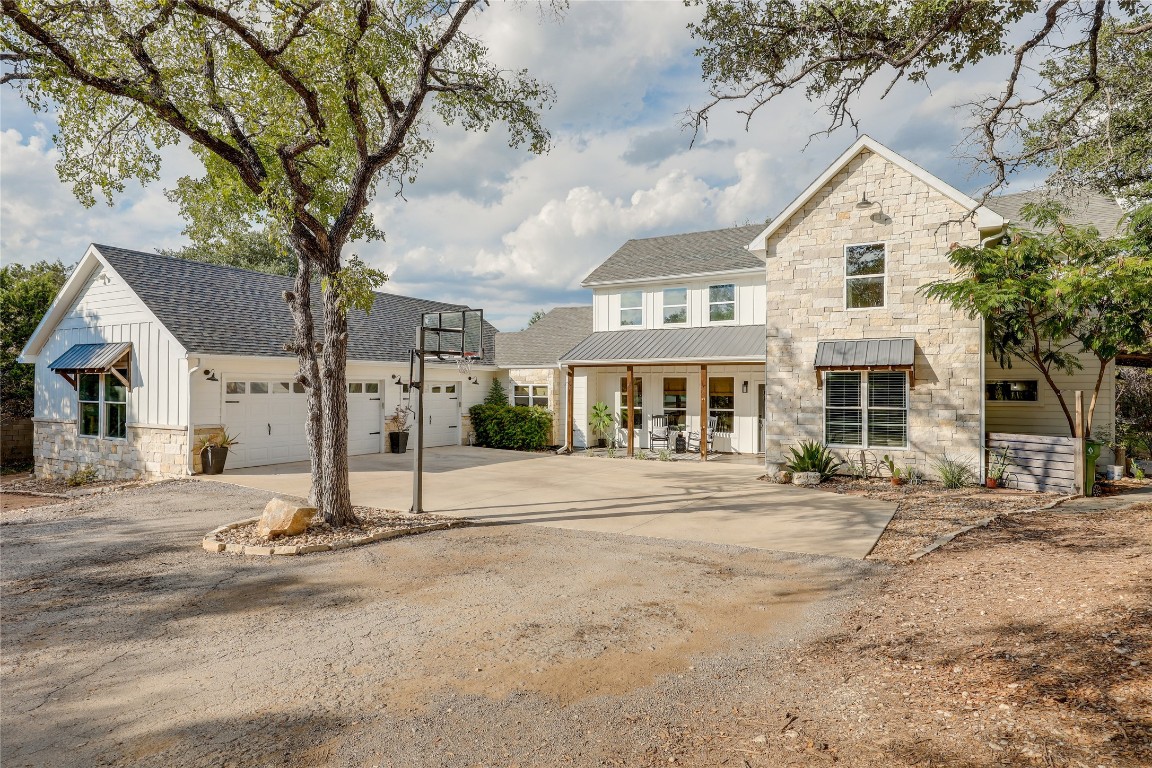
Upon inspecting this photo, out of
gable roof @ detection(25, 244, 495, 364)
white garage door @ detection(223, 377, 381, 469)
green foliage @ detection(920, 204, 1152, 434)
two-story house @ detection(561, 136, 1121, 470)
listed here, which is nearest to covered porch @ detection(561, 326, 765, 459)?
two-story house @ detection(561, 136, 1121, 470)

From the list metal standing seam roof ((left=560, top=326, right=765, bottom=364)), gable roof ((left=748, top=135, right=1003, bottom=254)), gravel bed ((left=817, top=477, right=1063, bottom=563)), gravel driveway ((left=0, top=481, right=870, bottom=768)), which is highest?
gable roof ((left=748, top=135, right=1003, bottom=254))

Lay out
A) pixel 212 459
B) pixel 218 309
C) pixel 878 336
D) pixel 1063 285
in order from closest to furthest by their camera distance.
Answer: pixel 1063 285, pixel 878 336, pixel 212 459, pixel 218 309

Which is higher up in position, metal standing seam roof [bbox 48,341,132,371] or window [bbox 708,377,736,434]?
metal standing seam roof [bbox 48,341,132,371]

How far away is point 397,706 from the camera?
3.85 meters

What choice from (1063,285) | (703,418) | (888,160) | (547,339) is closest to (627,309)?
(547,339)

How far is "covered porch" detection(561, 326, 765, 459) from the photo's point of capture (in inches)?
666

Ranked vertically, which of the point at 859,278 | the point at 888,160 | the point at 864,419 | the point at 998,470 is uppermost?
the point at 888,160

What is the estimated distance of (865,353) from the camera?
12.5 metres

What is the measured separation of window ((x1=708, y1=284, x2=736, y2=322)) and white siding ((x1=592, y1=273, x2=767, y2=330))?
10 cm

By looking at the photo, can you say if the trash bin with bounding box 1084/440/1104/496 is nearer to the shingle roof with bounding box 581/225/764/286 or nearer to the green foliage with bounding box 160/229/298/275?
the shingle roof with bounding box 581/225/764/286

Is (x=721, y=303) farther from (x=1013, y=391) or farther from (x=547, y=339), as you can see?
(x=1013, y=391)

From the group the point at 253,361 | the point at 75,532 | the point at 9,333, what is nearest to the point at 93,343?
the point at 253,361

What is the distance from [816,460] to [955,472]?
254 cm

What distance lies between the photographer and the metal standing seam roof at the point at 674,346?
1636 centimetres
